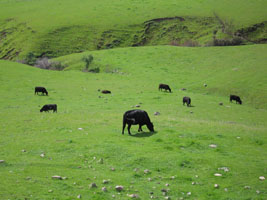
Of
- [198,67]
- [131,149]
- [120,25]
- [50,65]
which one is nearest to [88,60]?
[50,65]

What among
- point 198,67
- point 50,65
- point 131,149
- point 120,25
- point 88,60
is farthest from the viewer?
point 120,25

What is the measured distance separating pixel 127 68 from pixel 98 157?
2046 inches

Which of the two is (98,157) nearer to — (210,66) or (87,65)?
(210,66)

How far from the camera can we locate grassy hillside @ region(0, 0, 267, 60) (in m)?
96.6

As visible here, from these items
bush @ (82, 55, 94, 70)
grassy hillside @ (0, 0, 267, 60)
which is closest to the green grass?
bush @ (82, 55, 94, 70)

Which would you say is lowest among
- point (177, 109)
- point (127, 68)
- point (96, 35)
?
point (177, 109)

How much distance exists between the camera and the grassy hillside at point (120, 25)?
9662cm

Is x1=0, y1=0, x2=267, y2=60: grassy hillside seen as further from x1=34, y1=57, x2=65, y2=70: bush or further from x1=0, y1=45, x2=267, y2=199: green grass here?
x1=0, y1=45, x2=267, y2=199: green grass

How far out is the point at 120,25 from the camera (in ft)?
354

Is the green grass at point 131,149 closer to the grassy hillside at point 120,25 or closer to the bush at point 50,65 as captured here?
the bush at point 50,65

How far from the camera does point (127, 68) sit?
66.2 metres

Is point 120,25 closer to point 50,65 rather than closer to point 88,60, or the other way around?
point 50,65

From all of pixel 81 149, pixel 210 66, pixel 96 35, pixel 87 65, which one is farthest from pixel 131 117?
pixel 96 35

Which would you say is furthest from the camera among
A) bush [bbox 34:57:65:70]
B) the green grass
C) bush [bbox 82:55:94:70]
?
bush [bbox 34:57:65:70]
